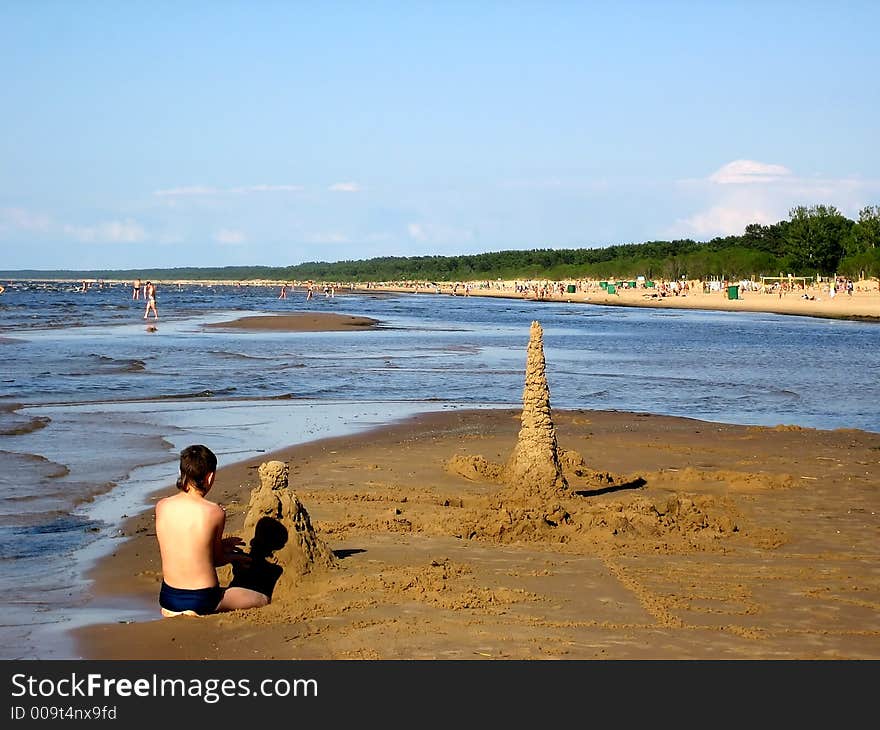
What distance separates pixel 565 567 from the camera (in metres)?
9.23

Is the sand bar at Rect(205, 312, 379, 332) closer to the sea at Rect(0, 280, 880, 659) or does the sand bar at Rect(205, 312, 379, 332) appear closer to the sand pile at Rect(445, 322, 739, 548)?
the sea at Rect(0, 280, 880, 659)

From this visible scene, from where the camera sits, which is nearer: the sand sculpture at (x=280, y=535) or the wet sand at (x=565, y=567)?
the wet sand at (x=565, y=567)

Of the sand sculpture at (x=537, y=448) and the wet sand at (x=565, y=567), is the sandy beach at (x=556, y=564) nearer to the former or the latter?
the wet sand at (x=565, y=567)

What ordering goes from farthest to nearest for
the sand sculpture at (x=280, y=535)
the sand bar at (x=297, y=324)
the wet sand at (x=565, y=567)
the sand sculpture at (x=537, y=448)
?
1. the sand bar at (x=297, y=324)
2. the sand sculpture at (x=537, y=448)
3. the sand sculpture at (x=280, y=535)
4. the wet sand at (x=565, y=567)

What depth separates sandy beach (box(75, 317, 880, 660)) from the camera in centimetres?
726

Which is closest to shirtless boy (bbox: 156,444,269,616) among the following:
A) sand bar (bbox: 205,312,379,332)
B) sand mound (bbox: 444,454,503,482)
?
sand mound (bbox: 444,454,503,482)

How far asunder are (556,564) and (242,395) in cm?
1599

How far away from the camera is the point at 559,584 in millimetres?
8680

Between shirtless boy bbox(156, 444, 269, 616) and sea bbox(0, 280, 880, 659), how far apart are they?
0.64 metres

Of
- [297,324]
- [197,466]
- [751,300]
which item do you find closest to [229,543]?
[197,466]

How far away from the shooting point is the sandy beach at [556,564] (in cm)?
726

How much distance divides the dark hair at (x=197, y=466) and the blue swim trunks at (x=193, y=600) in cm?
71

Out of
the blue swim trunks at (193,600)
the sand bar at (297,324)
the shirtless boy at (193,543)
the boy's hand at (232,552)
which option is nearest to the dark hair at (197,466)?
the shirtless boy at (193,543)

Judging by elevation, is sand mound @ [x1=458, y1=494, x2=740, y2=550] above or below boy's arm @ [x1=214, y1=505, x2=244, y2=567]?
below
